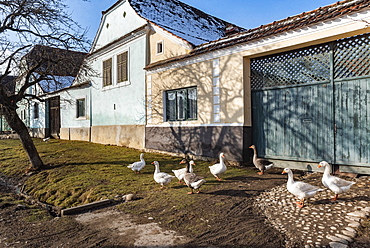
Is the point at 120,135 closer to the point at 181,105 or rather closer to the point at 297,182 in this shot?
the point at 181,105

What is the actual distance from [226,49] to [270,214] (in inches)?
249

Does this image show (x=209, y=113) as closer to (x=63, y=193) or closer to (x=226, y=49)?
(x=226, y=49)

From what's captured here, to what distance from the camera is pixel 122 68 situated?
1570 cm

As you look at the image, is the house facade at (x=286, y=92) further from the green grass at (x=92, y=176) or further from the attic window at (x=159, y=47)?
the attic window at (x=159, y=47)

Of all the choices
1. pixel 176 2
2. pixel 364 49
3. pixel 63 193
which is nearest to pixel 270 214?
pixel 364 49

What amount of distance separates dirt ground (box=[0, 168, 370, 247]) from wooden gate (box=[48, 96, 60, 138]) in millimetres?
19198

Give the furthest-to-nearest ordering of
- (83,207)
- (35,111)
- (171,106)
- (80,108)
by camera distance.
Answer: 1. (35,111)
2. (80,108)
3. (171,106)
4. (83,207)

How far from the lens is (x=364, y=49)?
663 cm

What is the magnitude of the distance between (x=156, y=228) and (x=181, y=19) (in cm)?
1297

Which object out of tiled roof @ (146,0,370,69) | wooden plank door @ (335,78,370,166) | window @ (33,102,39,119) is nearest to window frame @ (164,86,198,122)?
tiled roof @ (146,0,370,69)

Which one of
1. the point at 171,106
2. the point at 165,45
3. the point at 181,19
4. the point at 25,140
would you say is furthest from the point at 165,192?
the point at 181,19

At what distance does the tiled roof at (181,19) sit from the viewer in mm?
13514

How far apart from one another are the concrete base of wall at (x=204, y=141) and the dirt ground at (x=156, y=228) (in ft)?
9.91

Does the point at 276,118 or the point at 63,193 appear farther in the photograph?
the point at 276,118
